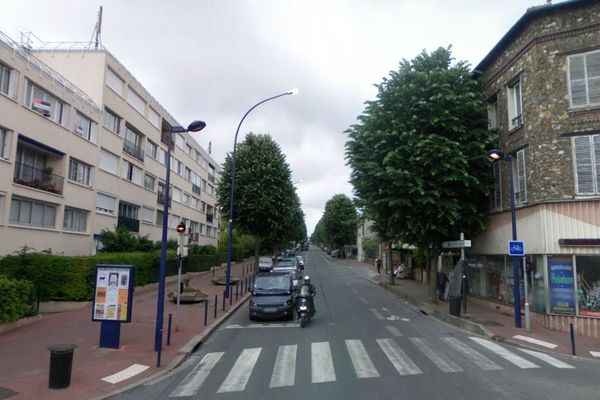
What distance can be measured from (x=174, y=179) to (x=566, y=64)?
36916mm

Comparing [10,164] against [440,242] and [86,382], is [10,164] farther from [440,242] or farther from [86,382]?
[440,242]

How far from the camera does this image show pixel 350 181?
22703 millimetres

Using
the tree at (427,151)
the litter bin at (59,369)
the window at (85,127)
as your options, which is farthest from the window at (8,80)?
the litter bin at (59,369)

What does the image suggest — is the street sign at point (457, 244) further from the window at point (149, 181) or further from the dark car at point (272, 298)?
the window at point (149, 181)

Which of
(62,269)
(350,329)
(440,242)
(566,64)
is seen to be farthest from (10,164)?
(566,64)

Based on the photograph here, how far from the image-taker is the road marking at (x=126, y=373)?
9147 mm

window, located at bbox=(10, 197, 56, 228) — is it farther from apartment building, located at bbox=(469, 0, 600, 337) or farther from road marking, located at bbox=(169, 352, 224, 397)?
apartment building, located at bbox=(469, 0, 600, 337)

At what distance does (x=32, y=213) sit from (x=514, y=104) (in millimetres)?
22826

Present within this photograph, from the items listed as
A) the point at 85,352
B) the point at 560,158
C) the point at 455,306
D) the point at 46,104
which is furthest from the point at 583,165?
the point at 46,104

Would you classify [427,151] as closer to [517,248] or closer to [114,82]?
[517,248]

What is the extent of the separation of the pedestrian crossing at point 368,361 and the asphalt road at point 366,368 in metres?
0.02

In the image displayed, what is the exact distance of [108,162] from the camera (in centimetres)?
3048

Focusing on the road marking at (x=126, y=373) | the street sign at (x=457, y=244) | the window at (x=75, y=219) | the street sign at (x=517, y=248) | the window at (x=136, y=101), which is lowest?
the road marking at (x=126, y=373)

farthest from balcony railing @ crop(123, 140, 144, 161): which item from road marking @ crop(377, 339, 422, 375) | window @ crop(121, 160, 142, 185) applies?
road marking @ crop(377, 339, 422, 375)
